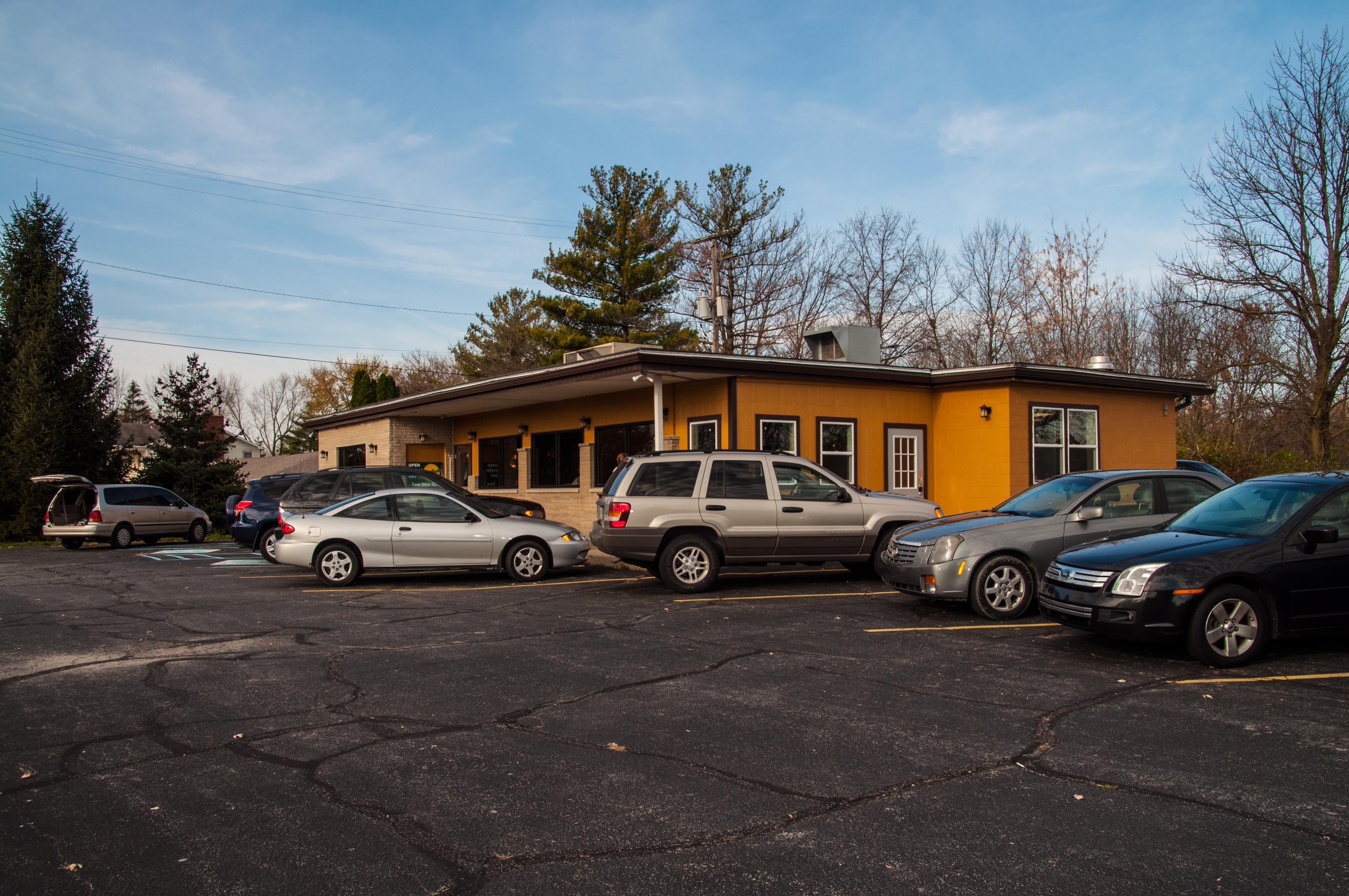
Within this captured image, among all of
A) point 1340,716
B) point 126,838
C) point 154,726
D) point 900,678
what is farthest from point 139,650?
point 1340,716

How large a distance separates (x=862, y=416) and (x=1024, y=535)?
846 centimetres

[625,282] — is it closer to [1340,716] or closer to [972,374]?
[972,374]

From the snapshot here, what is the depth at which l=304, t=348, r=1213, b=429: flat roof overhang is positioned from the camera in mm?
15617

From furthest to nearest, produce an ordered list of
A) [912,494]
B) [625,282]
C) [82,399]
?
[625,282] < [82,399] < [912,494]

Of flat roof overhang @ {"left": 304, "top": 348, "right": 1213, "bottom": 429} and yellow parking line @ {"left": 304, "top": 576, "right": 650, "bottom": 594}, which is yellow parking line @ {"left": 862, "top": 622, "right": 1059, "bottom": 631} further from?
flat roof overhang @ {"left": 304, "top": 348, "right": 1213, "bottom": 429}

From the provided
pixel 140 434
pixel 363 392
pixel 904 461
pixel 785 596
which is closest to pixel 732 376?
pixel 904 461

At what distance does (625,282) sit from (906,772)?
34.3 metres

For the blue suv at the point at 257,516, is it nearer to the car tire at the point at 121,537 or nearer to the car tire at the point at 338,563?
the car tire at the point at 338,563

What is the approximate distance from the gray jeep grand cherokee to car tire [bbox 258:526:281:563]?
4828 millimetres

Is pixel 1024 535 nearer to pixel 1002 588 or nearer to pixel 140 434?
pixel 1002 588

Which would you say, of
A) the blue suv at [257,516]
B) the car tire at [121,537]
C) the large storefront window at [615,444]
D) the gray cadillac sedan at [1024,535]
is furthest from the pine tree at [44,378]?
the gray cadillac sedan at [1024,535]

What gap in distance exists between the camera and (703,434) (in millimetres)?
17203

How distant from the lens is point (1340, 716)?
18.7ft

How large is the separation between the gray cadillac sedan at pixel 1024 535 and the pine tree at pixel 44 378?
29.8m
